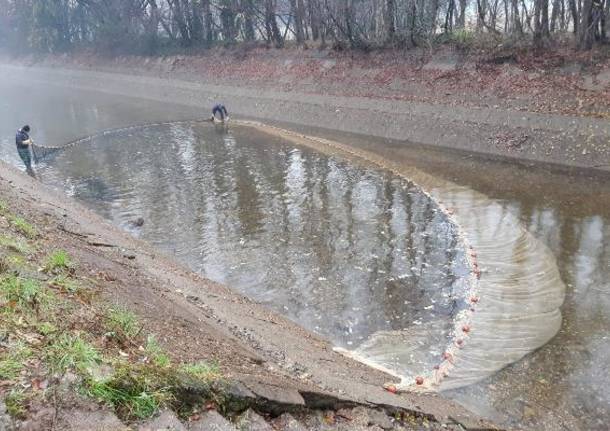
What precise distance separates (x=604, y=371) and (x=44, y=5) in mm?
81267

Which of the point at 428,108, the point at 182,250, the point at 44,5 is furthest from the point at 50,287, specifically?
the point at 44,5

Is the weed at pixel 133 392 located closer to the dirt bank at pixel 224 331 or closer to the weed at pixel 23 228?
the dirt bank at pixel 224 331

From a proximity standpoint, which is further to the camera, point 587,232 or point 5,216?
point 587,232

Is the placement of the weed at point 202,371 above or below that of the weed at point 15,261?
below

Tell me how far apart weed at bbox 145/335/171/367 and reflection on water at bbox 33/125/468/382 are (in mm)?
5123

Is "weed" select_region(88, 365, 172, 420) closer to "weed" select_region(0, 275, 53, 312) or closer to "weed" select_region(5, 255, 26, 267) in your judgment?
"weed" select_region(0, 275, 53, 312)

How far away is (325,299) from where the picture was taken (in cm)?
1195

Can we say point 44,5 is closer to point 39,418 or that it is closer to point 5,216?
point 5,216

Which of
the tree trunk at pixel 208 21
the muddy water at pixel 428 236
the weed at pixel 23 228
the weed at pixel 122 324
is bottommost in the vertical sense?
the muddy water at pixel 428 236

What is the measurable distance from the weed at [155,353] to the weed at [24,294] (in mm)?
1265

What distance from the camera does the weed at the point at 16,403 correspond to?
161 inches

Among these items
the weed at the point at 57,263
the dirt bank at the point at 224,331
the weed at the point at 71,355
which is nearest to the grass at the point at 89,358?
the weed at the point at 71,355

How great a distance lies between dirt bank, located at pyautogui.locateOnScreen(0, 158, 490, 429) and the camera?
6297mm

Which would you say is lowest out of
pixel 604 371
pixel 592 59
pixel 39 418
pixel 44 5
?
pixel 604 371
